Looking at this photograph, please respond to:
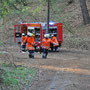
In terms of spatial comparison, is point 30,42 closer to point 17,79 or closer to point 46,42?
point 46,42

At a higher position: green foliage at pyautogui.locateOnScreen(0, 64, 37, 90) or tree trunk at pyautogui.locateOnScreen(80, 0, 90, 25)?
tree trunk at pyautogui.locateOnScreen(80, 0, 90, 25)

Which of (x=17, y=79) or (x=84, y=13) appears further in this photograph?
(x=84, y=13)

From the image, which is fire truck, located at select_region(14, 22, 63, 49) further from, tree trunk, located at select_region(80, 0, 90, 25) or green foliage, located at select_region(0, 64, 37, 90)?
green foliage, located at select_region(0, 64, 37, 90)

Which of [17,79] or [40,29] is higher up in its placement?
[40,29]

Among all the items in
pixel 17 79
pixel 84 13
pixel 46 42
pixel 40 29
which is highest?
pixel 84 13

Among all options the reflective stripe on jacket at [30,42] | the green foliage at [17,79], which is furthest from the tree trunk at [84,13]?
the green foliage at [17,79]

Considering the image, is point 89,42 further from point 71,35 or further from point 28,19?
point 28,19

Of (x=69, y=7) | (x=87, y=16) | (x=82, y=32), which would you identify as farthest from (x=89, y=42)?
(x=69, y=7)

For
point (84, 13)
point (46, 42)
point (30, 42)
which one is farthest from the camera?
point (84, 13)

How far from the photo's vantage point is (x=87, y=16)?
92.4 feet

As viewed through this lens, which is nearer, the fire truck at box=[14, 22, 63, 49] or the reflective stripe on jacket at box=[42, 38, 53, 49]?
the reflective stripe on jacket at box=[42, 38, 53, 49]

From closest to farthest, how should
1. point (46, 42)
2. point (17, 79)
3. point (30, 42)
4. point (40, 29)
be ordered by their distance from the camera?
point (17, 79) → point (30, 42) → point (46, 42) → point (40, 29)

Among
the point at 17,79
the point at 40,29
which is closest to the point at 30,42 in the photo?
the point at 40,29

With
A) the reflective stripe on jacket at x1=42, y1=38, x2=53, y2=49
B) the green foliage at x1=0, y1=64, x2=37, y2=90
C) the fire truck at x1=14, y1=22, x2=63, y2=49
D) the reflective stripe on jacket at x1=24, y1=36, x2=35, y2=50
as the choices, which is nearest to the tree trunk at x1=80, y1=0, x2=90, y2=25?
the fire truck at x1=14, y1=22, x2=63, y2=49
